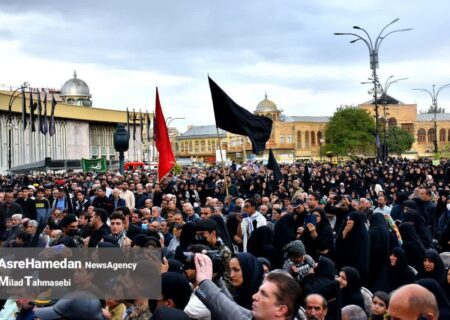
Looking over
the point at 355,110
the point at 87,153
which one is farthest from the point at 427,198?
the point at 355,110

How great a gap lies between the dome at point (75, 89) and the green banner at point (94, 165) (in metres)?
70.8

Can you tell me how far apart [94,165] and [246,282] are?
3281cm

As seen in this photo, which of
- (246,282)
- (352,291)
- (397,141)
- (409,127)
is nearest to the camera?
(246,282)

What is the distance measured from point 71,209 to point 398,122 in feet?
361

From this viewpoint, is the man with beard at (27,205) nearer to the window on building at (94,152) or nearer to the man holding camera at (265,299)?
the man holding camera at (265,299)

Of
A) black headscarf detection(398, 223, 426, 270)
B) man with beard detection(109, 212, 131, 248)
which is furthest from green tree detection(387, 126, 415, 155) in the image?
man with beard detection(109, 212, 131, 248)

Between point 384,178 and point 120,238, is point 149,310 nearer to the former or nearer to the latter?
point 120,238

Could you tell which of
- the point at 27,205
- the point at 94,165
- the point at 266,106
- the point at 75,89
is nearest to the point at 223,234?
the point at 27,205

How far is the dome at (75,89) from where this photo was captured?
352 feet

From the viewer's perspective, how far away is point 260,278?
19.3ft

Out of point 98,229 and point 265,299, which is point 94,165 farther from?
point 265,299

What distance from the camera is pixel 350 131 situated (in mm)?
93875

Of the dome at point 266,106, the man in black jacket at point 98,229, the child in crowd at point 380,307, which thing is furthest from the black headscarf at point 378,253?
the dome at point 266,106

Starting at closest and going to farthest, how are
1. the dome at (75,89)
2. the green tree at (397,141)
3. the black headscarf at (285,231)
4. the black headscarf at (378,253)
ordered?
the black headscarf at (378,253), the black headscarf at (285,231), the green tree at (397,141), the dome at (75,89)
